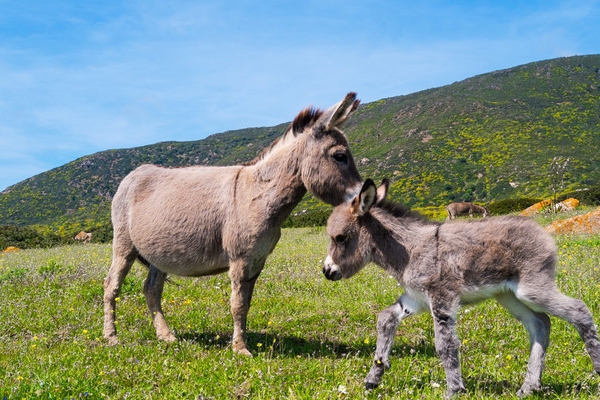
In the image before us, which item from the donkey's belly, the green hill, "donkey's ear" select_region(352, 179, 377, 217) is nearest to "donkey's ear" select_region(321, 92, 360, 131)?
"donkey's ear" select_region(352, 179, 377, 217)

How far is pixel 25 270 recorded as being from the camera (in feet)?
36.3

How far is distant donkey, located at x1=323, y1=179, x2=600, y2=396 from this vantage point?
4.47 m

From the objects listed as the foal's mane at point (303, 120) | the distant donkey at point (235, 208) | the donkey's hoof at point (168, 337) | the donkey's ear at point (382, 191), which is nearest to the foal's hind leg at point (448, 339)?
the donkey's ear at point (382, 191)

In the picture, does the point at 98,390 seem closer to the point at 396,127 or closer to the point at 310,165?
the point at 310,165

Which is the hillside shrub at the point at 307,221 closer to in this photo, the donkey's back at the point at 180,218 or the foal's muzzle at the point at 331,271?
the donkey's back at the point at 180,218

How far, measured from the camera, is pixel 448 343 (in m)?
4.49

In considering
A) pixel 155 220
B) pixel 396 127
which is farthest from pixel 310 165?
pixel 396 127

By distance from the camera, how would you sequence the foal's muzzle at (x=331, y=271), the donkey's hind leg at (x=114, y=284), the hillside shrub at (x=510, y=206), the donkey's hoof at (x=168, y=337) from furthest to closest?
the hillside shrub at (x=510, y=206) → the donkey's hind leg at (x=114, y=284) → the donkey's hoof at (x=168, y=337) → the foal's muzzle at (x=331, y=271)

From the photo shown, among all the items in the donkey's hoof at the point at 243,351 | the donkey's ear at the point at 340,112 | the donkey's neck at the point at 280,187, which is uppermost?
the donkey's ear at the point at 340,112

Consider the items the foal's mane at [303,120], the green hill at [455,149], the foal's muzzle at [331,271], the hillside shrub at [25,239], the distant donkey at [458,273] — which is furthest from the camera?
the green hill at [455,149]

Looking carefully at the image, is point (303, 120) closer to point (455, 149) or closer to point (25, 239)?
point (25, 239)

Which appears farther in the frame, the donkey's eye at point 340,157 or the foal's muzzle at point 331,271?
the donkey's eye at point 340,157

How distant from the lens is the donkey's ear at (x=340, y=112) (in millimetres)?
5957

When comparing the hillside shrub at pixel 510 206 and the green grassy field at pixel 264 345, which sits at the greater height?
the green grassy field at pixel 264 345
